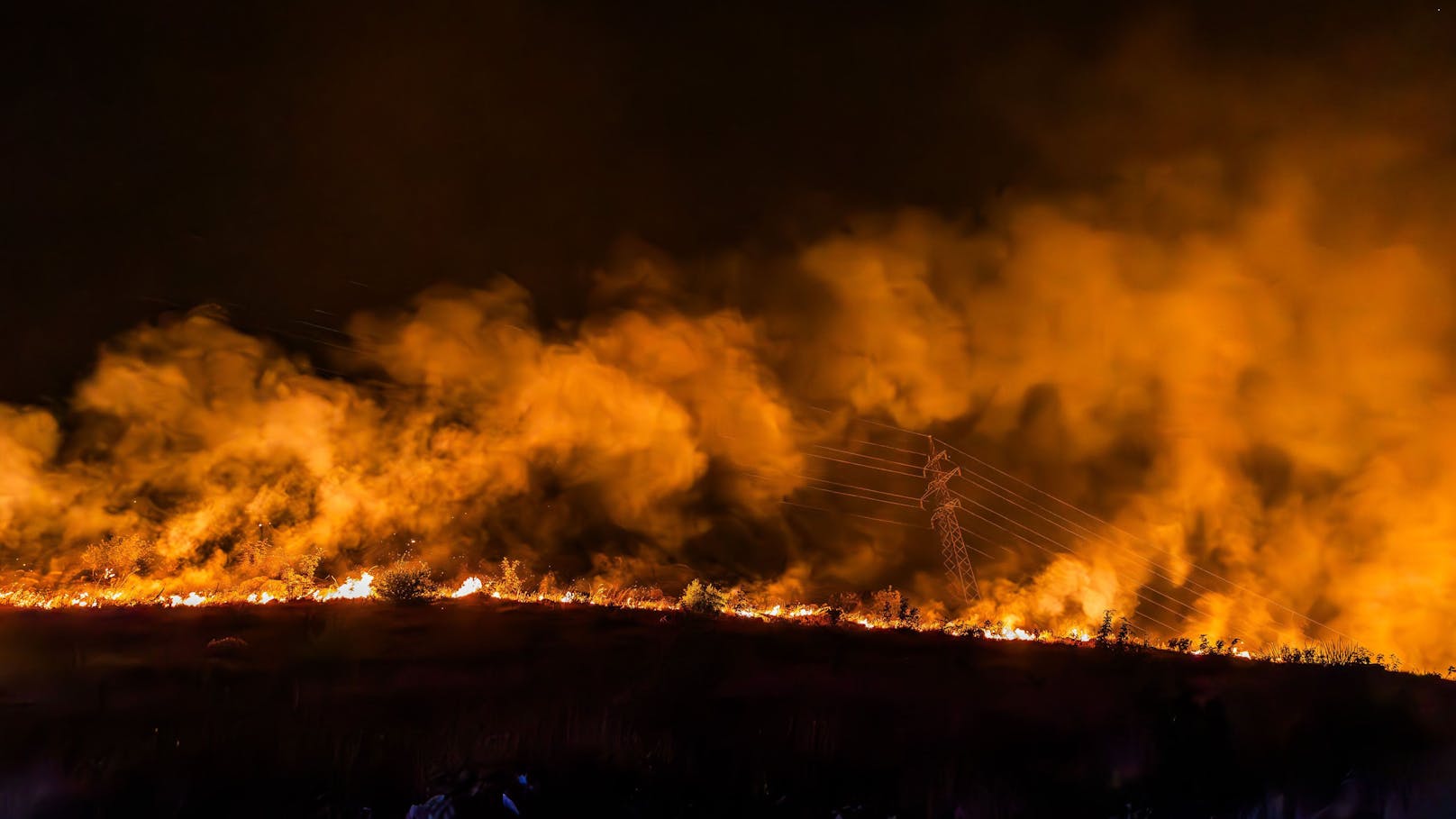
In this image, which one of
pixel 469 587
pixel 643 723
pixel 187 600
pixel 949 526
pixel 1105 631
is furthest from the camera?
pixel 949 526

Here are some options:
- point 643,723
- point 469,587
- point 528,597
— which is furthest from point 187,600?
point 643,723

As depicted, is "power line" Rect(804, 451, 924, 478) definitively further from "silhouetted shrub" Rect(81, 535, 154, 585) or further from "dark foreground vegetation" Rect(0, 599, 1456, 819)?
"silhouetted shrub" Rect(81, 535, 154, 585)

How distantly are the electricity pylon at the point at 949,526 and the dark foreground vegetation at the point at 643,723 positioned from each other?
5.23 meters

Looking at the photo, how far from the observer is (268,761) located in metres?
8.75

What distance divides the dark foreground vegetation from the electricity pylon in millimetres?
5232

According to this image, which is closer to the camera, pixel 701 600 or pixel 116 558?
pixel 116 558

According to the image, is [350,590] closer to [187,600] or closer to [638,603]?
[187,600]

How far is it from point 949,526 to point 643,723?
34.7 ft

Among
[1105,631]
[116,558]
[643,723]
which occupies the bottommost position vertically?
[643,723]

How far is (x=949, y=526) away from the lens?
59.8 ft

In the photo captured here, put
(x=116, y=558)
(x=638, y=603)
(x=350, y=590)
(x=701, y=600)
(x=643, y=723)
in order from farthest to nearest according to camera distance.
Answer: (x=701, y=600) < (x=638, y=603) < (x=350, y=590) < (x=116, y=558) < (x=643, y=723)

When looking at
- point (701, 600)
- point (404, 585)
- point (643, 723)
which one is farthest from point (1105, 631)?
point (404, 585)


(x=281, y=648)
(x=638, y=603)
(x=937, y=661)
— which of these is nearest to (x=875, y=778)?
(x=937, y=661)

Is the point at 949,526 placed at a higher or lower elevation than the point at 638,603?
higher
